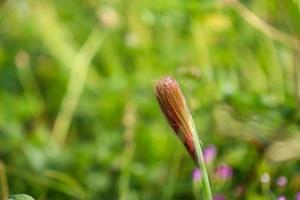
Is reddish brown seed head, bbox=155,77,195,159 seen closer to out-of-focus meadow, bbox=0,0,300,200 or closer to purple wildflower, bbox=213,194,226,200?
out-of-focus meadow, bbox=0,0,300,200

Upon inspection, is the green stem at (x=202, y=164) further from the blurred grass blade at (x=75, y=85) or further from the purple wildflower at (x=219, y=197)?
the blurred grass blade at (x=75, y=85)

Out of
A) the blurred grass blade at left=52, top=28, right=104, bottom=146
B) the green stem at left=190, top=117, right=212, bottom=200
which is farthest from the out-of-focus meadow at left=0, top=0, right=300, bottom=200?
the green stem at left=190, top=117, right=212, bottom=200

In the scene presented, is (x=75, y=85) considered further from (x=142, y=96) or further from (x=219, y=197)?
(x=219, y=197)

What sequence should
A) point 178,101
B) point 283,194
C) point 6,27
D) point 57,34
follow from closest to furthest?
1. point 178,101
2. point 283,194
3. point 6,27
4. point 57,34

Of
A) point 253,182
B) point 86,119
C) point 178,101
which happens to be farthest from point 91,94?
point 178,101

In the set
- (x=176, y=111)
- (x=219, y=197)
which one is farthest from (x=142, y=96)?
(x=176, y=111)

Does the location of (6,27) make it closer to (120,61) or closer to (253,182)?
(120,61)

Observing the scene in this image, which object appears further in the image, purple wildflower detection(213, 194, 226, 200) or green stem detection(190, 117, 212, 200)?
purple wildflower detection(213, 194, 226, 200)
